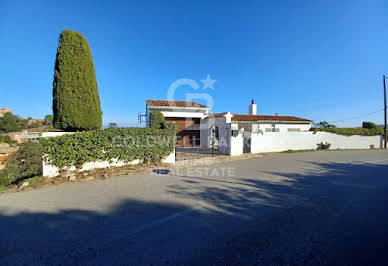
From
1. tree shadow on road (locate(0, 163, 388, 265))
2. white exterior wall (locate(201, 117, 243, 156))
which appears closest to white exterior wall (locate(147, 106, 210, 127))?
white exterior wall (locate(201, 117, 243, 156))

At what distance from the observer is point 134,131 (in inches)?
289

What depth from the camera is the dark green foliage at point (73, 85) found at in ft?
21.0

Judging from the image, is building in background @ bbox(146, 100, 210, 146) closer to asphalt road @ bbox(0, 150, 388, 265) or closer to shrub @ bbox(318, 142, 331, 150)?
asphalt road @ bbox(0, 150, 388, 265)

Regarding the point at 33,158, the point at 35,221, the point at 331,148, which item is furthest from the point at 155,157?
the point at 331,148

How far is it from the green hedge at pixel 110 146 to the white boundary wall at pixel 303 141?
24.3 feet

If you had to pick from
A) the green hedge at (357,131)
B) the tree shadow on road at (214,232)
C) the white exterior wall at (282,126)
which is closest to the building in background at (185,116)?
the white exterior wall at (282,126)

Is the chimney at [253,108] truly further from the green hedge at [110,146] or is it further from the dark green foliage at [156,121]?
the dark green foliage at [156,121]

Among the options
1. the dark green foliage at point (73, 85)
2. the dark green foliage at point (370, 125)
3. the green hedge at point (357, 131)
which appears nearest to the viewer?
the dark green foliage at point (73, 85)

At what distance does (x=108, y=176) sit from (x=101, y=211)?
9.25 feet

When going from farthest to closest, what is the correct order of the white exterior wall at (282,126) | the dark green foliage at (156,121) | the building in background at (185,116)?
1. the white exterior wall at (282,126)
2. the building in background at (185,116)
3. the dark green foliage at (156,121)

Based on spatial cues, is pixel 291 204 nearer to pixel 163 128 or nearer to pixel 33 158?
pixel 163 128

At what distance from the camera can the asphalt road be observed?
215 centimetres

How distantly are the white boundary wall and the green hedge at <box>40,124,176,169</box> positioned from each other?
291 inches

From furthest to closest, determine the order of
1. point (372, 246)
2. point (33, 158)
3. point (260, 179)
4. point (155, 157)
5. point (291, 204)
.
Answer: point (33, 158)
point (155, 157)
point (260, 179)
point (291, 204)
point (372, 246)
